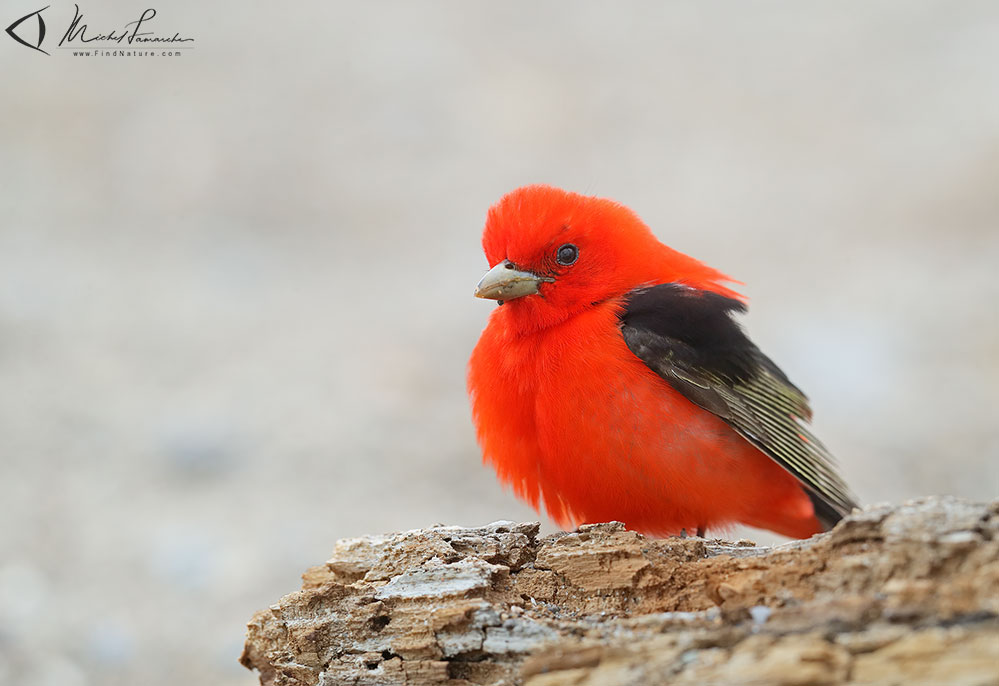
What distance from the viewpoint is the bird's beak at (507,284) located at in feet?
13.8

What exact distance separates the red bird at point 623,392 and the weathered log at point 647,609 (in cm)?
53

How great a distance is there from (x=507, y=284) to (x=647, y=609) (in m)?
1.58

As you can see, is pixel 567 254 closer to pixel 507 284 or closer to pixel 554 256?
pixel 554 256

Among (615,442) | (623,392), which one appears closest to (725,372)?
(623,392)

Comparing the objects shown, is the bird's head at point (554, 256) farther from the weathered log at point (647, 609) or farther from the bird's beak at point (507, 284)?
the weathered log at point (647, 609)

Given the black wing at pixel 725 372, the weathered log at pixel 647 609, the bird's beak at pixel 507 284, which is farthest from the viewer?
the bird's beak at pixel 507 284

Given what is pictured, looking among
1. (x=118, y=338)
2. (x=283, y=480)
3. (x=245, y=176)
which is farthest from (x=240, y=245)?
(x=283, y=480)

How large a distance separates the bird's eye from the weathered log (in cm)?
126

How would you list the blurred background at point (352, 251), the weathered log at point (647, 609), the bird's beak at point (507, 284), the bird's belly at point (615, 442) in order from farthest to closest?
the blurred background at point (352, 251)
the bird's beak at point (507, 284)
the bird's belly at point (615, 442)
the weathered log at point (647, 609)

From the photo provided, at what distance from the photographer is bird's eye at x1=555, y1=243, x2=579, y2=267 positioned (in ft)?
14.2

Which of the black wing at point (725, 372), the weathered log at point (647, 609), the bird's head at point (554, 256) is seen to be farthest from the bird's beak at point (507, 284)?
the weathered log at point (647, 609)

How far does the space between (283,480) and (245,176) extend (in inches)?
201

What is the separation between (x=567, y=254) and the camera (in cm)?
434

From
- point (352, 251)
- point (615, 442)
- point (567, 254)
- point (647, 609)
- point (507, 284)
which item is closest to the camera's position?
point (647, 609)
